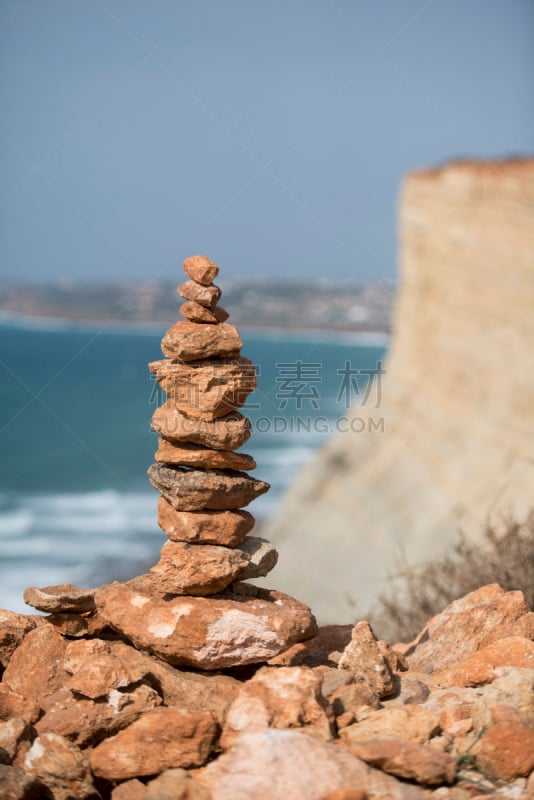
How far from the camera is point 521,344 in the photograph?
77.2ft

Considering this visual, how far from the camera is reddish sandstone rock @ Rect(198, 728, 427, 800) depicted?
17.2ft

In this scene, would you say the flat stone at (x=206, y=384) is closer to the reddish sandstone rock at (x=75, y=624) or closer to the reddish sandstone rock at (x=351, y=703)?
the reddish sandstone rock at (x=75, y=624)

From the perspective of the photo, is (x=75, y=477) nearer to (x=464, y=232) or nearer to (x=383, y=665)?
(x=464, y=232)

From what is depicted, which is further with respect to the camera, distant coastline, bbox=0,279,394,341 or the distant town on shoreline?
the distant town on shoreline

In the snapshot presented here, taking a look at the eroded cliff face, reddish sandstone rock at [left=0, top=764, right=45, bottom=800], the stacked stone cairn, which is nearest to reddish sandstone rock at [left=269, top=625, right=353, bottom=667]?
the stacked stone cairn

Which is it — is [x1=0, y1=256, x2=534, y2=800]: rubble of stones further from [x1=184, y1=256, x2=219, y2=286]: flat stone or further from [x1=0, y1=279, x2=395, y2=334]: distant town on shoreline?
[x1=0, y1=279, x2=395, y2=334]: distant town on shoreline

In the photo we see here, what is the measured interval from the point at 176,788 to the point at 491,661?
2.72 meters

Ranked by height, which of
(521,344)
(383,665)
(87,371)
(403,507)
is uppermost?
(87,371)

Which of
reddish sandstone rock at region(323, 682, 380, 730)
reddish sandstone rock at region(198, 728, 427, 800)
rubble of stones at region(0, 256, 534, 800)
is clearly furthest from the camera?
reddish sandstone rock at region(323, 682, 380, 730)

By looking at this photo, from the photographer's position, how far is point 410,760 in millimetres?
5570

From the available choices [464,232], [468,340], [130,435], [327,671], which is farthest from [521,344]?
[130,435]

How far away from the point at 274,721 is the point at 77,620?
6.64 feet

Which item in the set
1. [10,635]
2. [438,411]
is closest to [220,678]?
[10,635]

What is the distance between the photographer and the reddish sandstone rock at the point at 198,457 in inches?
271
